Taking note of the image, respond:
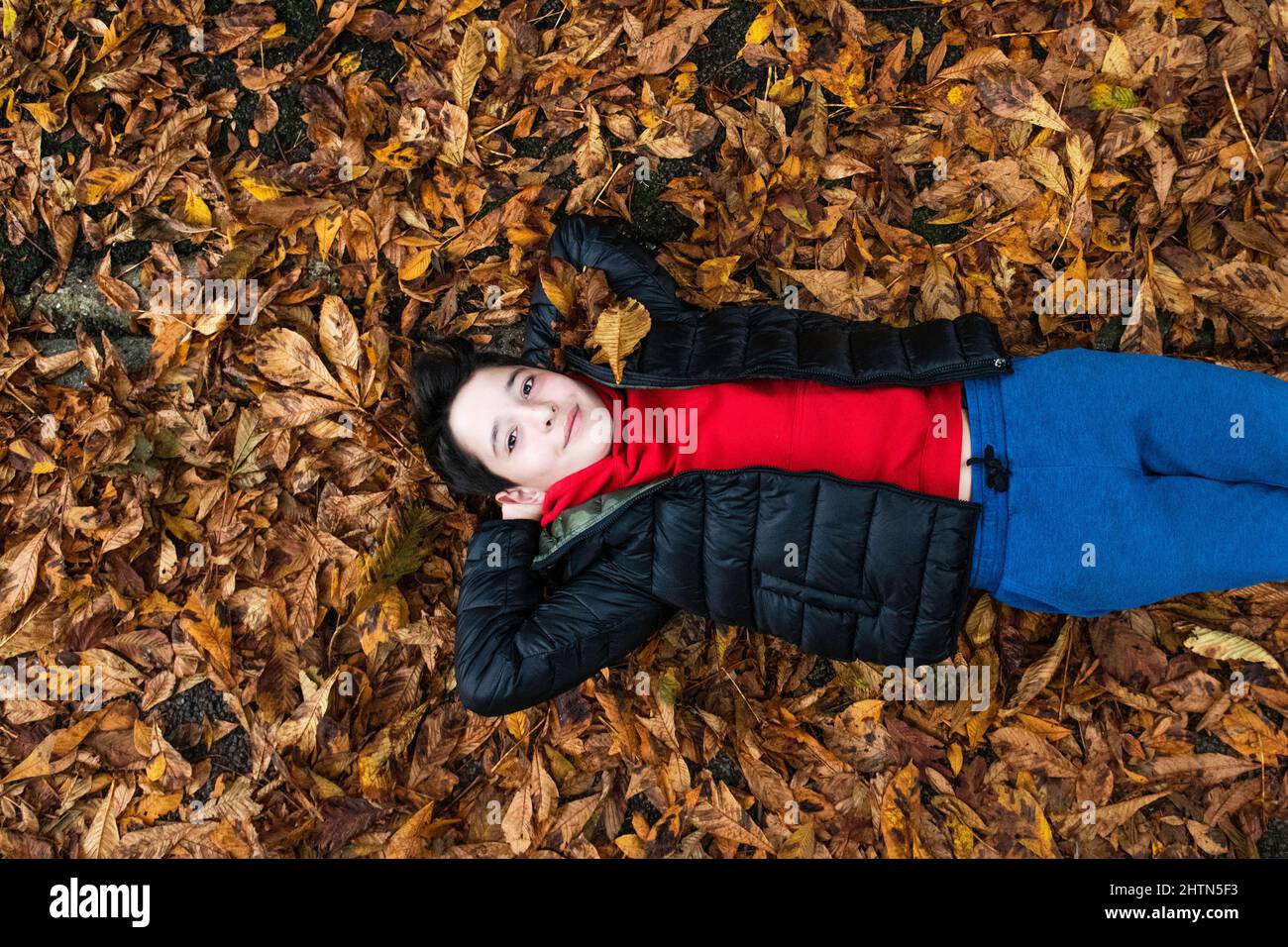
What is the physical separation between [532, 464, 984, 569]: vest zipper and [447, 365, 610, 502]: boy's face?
7.1 inches

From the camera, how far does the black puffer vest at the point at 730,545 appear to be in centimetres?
263

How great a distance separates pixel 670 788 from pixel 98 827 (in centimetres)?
199

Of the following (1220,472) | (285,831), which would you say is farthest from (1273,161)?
(285,831)

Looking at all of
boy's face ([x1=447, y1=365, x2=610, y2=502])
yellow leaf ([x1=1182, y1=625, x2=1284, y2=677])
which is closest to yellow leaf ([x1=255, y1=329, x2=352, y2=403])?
boy's face ([x1=447, y1=365, x2=610, y2=502])

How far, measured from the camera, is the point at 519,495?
9.74 ft

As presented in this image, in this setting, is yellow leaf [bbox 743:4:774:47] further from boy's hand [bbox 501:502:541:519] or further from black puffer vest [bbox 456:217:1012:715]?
boy's hand [bbox 501:502:541:519]

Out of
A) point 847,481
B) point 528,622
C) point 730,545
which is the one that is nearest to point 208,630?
point 528,622

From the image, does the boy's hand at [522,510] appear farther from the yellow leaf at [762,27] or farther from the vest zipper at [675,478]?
the yellow leaf at [762,27]

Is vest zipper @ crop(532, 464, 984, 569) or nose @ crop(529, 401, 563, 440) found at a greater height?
nose @ crop(529, 401, 563, 440)

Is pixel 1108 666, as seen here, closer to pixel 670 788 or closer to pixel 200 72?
pixel 670 788

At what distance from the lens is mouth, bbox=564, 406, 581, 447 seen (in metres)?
2.67

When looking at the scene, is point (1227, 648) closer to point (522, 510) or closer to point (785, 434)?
point (785, 434)

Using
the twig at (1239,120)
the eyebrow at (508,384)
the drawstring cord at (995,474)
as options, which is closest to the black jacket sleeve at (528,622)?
the eyebrow at (508,384)

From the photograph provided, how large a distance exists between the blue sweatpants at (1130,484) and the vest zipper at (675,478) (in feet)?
0.67
